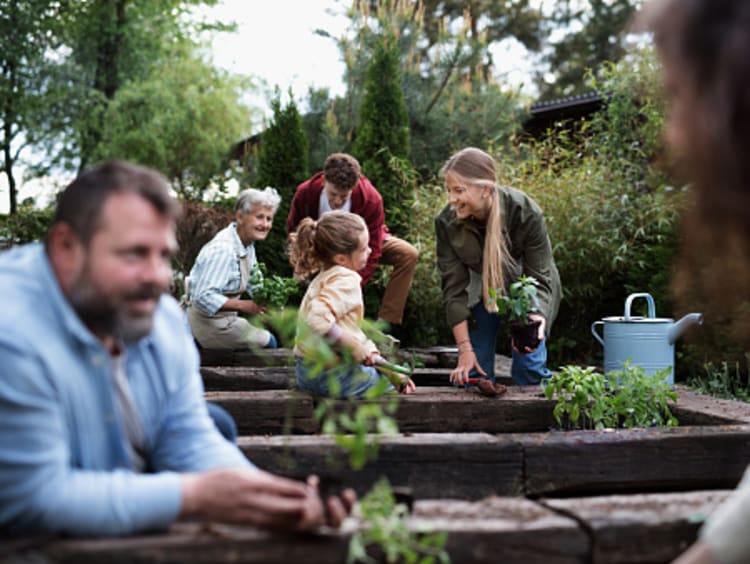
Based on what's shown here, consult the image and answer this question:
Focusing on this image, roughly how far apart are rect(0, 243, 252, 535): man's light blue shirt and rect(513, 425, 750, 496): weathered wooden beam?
160 centimetres

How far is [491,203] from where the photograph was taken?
4.63 metres

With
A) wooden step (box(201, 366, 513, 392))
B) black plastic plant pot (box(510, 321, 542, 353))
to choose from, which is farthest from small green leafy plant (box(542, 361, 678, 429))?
wooden step (box(201, 366, 513, 392))

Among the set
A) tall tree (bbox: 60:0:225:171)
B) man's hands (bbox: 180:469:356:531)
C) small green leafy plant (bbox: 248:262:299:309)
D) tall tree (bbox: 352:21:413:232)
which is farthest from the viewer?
tall tree (bbox: 60:0:225:171)

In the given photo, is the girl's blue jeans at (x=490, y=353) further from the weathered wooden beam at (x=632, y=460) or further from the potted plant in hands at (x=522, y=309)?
the weathered wooden beam at (x=632, y=460)

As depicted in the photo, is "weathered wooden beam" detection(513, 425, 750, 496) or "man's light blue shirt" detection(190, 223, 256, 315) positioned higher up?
"man's light blue shirt" detection(190, 223, 256, 315)

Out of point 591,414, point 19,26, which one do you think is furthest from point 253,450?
point 19,26

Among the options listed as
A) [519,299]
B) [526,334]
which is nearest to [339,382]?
[519,299]

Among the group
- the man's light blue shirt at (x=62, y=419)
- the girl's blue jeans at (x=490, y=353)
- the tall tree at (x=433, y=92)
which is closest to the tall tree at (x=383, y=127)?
the tall tree at (x=433, y=92)

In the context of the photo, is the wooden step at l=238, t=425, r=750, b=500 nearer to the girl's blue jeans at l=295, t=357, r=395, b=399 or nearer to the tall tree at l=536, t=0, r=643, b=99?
the girl's blue jeans at l=295, t=357, r=395, b=399

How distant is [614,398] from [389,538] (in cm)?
221

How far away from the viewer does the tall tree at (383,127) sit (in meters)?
8.52

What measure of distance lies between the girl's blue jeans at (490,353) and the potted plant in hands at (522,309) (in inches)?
10.2

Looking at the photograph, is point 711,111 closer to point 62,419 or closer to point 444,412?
point 62,419

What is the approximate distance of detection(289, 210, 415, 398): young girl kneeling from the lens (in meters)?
3.81
